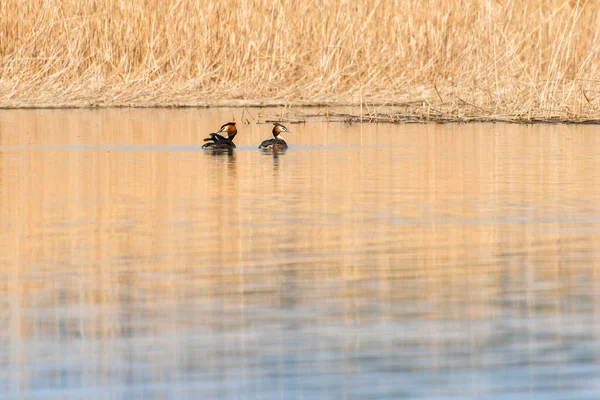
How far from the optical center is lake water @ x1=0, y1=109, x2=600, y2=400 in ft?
16.6

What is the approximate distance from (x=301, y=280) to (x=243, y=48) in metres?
21.1

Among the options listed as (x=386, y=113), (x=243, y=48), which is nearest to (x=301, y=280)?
(x=386, y=113)

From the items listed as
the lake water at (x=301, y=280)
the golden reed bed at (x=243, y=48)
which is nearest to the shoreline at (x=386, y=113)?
the golden reed bed at (x=243, y=48)

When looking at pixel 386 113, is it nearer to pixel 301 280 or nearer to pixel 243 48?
pixel 243 48

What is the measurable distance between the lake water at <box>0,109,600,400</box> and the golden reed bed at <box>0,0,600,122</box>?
42.6 feet

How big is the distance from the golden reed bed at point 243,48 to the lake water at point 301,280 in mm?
12988

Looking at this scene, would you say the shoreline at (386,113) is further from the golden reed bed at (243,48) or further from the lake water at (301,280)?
the lake water at (301,280)

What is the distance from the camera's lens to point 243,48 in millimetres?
27781

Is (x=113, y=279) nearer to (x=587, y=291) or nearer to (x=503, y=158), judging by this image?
(x=587, y=291)

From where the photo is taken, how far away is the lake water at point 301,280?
5.06 metres

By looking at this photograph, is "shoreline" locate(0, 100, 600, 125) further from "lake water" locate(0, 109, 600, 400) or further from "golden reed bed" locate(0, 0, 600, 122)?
"lake water" locate(0, 109, 600, 400)

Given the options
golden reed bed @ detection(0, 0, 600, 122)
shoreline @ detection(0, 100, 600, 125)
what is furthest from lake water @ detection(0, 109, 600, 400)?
golden reed bed @ detection(0, 0, 600, 122)

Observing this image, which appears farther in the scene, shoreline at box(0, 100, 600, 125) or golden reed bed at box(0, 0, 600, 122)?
golden reed bed at box(0, 0, 600, 122)

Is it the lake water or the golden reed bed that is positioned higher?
the golden reed bed
